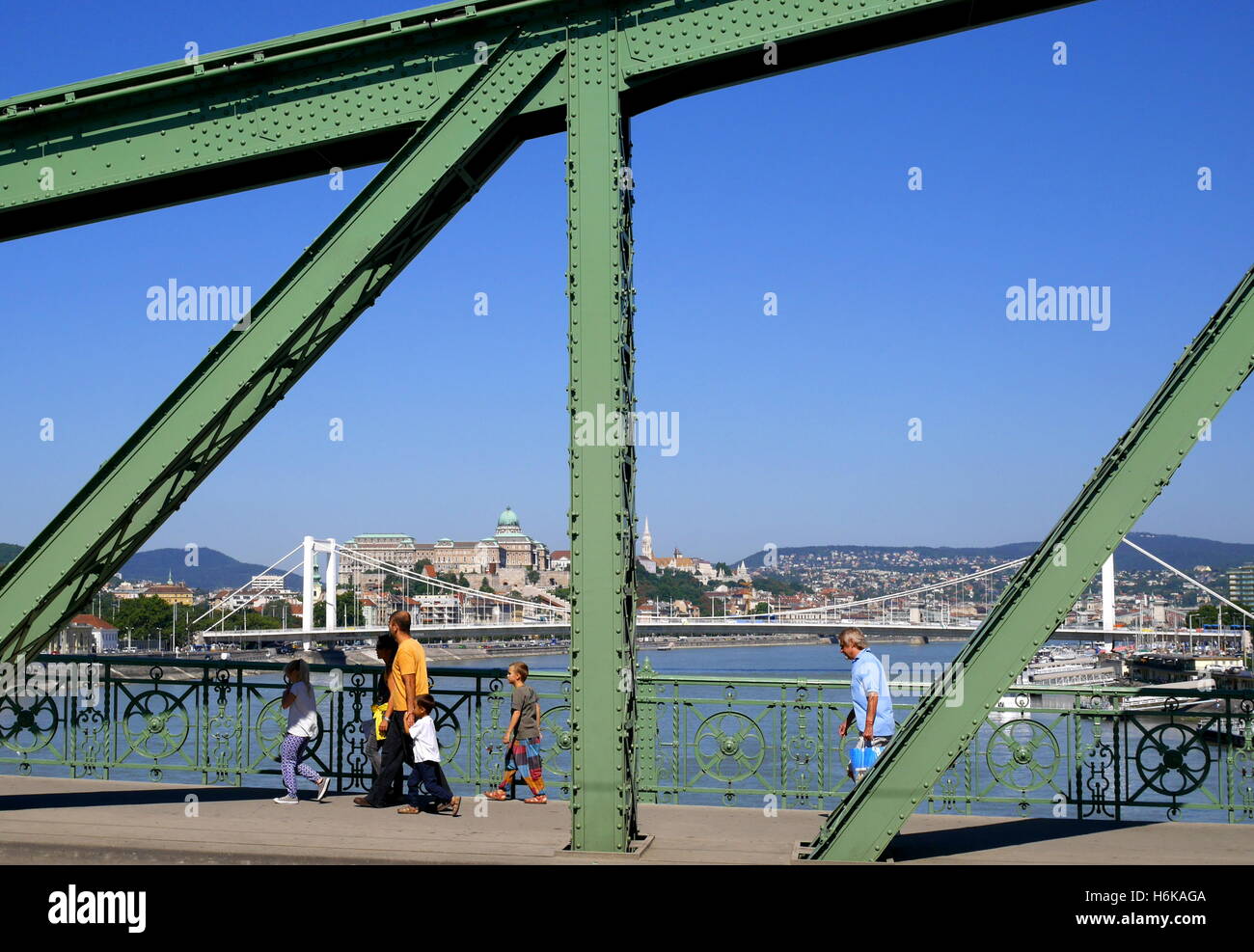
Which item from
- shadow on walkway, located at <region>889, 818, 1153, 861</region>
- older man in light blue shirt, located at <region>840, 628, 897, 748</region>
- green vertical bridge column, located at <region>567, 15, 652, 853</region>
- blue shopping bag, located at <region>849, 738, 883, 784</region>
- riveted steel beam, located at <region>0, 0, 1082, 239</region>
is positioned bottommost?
shadow on walkway, located at <region>889, 818, 1153, 861</region>

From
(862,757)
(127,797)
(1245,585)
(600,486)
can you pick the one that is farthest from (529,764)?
(1245,585)

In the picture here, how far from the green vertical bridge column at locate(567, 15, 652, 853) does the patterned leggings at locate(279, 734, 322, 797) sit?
10.2 feet

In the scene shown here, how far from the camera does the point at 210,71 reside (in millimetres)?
7062

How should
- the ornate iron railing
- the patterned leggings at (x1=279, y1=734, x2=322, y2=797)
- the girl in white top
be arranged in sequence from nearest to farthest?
the ornate iron railing → the patterned leggings at (x1=279, y1=734, x2=322, y2=797) → the girl in white top

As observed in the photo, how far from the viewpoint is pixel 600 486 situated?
6.32 meters

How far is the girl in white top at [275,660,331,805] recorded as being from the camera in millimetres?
8859

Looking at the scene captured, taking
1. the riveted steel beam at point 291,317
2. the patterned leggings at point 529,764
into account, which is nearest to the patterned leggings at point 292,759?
the patterned leggings at point 529,764

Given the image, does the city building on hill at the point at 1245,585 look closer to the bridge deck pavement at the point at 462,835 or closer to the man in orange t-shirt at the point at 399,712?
the bridge deck pavement at the point at 462,835

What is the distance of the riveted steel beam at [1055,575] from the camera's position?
5836mm

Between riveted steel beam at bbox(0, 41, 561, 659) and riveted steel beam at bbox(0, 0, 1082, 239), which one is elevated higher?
riveted steel beam at bbox(0, 0, 1082, 239)

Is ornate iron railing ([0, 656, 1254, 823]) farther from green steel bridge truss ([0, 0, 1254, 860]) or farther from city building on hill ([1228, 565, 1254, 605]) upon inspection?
city building on hill ([1228, 565, 1254, 605])

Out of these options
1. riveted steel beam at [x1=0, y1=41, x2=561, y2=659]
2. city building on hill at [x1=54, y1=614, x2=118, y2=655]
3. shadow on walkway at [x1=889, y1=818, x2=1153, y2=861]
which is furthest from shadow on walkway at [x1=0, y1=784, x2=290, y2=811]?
city building on hill at [x1=54, y1=614, x2=118, y2=655]

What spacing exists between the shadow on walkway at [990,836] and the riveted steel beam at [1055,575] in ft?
2.01
